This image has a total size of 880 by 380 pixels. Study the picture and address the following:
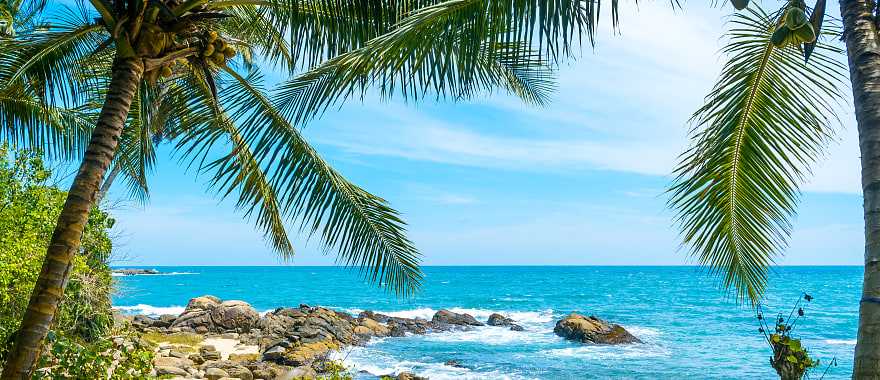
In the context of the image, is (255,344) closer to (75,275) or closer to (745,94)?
(75,275)

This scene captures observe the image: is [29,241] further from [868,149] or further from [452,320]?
[452,320]

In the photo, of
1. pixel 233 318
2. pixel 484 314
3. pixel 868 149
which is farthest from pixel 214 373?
pixel 484 314

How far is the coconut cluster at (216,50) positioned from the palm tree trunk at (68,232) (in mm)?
685

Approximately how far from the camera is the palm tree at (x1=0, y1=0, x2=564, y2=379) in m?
4.63

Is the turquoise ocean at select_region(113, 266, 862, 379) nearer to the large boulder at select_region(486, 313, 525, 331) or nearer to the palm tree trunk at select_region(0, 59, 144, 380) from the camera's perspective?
the large boulder at select_region(486, 313, 525, 331)

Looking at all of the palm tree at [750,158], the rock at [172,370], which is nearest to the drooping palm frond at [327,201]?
the palm tree at [750,158]

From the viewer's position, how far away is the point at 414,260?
21.4 feet

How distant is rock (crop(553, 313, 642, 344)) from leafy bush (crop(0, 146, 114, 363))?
19.5 meters

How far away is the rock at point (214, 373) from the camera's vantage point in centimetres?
1236

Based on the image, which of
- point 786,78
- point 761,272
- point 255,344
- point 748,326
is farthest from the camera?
point 748,326

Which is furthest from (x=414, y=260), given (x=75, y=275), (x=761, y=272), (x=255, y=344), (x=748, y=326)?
(x=748, y=326)

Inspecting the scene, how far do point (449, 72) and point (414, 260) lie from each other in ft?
7.74

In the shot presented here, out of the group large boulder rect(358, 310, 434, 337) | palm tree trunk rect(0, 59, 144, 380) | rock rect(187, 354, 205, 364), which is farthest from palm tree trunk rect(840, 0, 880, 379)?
large boulder rect(358, 310, 434, 337)

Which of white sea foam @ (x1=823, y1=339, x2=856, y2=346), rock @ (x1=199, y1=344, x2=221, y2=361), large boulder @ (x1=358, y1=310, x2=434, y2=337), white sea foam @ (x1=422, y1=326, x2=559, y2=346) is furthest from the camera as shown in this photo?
white sea foam @ (x1=823, y1=339, x2=856, y2=346)
